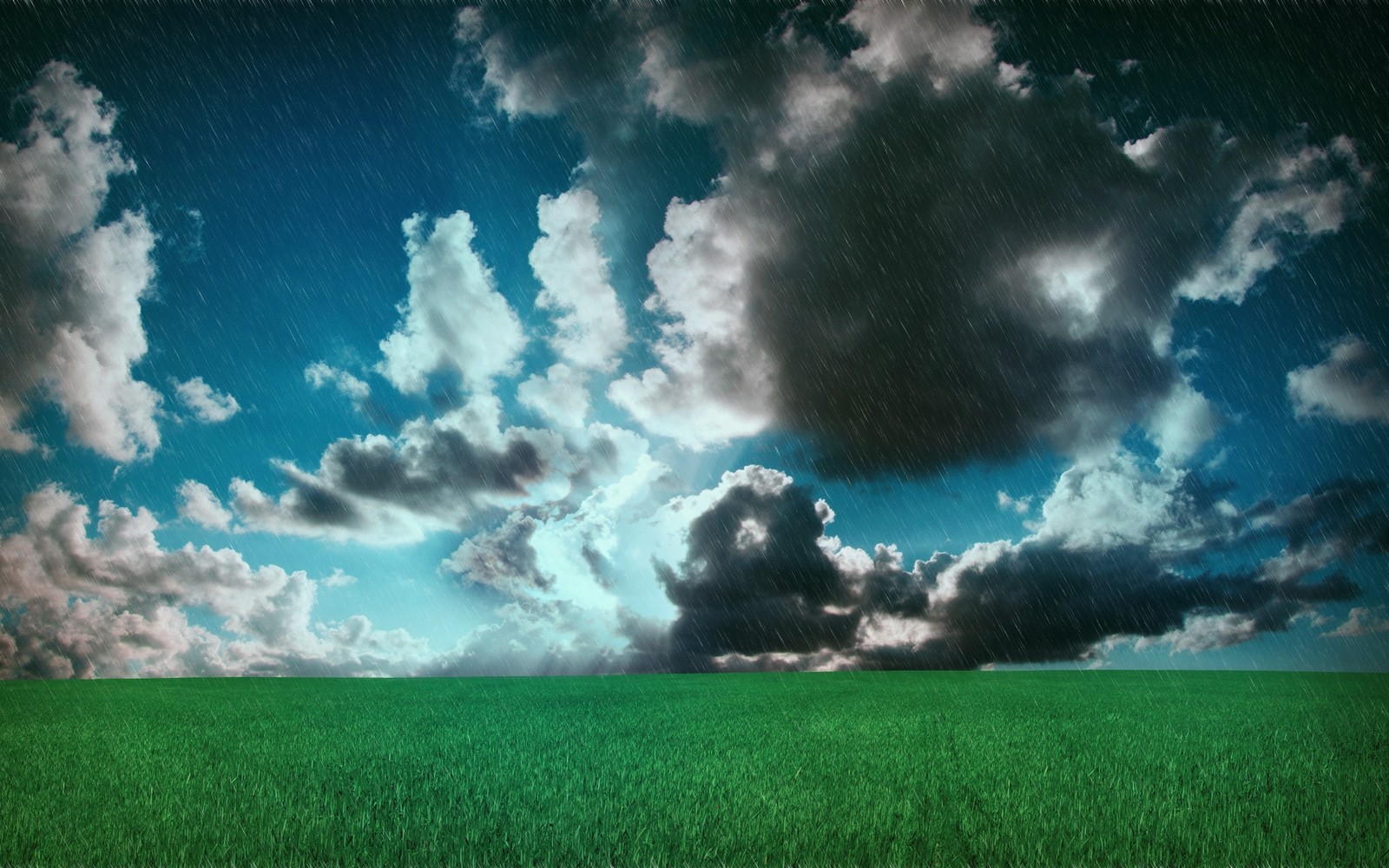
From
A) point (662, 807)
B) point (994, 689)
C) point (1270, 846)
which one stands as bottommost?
point (994, 689)

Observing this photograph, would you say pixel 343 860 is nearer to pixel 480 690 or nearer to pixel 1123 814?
pixel 1123 814

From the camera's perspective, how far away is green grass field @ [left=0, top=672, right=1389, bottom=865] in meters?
→ 6.85

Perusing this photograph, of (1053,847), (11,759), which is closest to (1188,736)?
(1053,847)

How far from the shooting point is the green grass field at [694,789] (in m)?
6.85

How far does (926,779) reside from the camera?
950 cm

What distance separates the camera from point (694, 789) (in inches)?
342

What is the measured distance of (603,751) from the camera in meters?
11.6

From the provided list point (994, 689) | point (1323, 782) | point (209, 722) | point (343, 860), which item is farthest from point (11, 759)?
point (994, 689)

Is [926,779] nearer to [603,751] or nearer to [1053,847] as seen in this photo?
[1053,847]

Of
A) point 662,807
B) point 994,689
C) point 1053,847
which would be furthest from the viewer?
point 994,689

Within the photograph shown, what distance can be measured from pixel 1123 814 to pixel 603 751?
24.8ft

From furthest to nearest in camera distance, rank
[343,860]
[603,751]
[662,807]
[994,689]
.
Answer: [994,689] → [603,751] → [662,807] → [343,860]

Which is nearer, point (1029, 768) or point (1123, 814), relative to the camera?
point (1123, 814)

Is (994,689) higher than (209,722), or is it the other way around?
(209,722)
